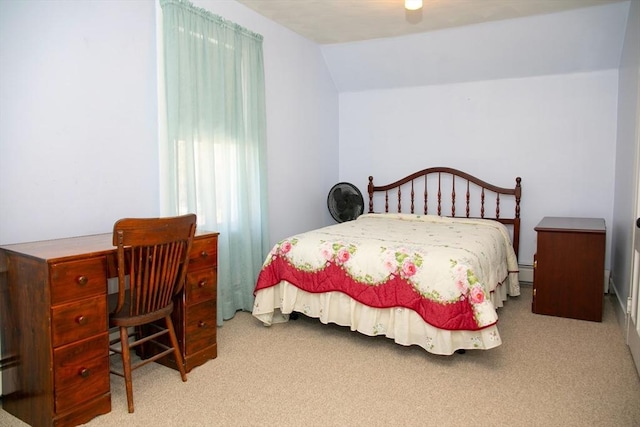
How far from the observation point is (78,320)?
190 cm

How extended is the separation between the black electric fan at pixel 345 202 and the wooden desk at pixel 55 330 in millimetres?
2809

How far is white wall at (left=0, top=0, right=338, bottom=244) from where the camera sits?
2164 mm

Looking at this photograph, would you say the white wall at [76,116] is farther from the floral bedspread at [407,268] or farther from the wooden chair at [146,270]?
the floral bedspread at [407,268]

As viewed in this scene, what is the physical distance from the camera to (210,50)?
314 cm

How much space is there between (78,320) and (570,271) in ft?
10.8

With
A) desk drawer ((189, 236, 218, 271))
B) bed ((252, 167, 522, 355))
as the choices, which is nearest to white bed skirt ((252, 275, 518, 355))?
bed ((252, 167, 522, 355))

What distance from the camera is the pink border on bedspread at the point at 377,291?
2.42m

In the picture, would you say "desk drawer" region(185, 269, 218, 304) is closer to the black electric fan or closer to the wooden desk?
the wooden desk

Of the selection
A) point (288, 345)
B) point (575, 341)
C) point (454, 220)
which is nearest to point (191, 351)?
point (288, 345)

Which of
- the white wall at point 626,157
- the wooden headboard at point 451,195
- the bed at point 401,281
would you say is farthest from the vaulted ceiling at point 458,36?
the bed at point 401,281

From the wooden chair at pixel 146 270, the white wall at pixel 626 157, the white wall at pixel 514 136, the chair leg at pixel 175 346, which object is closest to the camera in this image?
the wooden chair at pixel 146 270

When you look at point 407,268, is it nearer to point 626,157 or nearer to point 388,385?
point 388,385

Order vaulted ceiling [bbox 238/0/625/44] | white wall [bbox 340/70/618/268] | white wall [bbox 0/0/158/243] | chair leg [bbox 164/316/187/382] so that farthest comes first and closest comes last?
white wall [bbox 340/70/618/268], vaulted ceiling [bbox 238/0/625/44], chair leg [bbox 164/316/187/382], white wall [bbox 0/0/158/243]

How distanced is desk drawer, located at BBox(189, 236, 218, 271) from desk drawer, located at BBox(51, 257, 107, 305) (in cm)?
51
